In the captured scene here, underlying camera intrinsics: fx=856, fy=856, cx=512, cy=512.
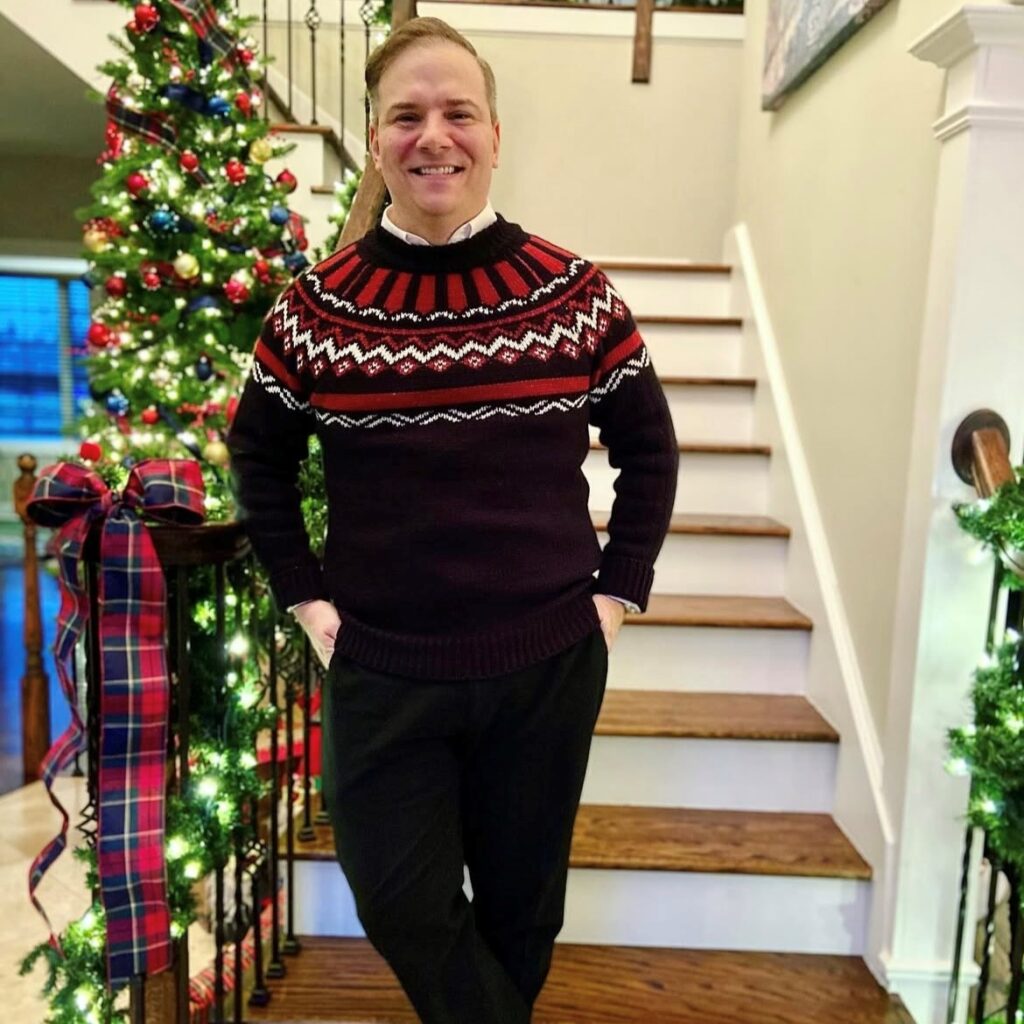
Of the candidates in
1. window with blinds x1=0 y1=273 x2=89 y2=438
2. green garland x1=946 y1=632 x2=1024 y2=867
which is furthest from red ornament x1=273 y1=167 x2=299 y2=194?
window with blinds x1=0 y1=273 x2=89 y2=438

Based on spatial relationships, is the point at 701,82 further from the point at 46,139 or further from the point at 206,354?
the point at 46,139

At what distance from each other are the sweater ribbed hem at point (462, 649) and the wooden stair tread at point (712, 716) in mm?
849

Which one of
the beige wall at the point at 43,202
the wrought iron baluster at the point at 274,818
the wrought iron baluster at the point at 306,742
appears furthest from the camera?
the beige wall at the point at 43,202

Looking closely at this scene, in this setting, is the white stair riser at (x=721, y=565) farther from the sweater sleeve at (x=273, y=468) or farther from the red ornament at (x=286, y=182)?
the red ornament at (x=286, y=182)

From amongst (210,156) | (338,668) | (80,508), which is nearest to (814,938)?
(338,668)

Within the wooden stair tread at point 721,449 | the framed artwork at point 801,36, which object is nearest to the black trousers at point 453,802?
the wooden stair tread at point 721,449

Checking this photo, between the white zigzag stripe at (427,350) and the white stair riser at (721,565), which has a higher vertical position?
the white zigzag stripe at (427,350)

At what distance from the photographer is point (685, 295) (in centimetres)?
309

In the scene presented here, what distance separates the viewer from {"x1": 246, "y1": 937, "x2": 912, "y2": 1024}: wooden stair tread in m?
1.49

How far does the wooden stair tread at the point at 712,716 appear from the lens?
6.00ft

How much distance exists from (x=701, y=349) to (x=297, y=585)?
7.00ft

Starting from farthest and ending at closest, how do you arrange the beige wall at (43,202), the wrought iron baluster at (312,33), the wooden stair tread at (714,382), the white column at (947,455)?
the beige wall at (43,202) < the wrought iron baluster at (312,33) < the wooden stair tread at (714,382) < the white column at (947,455)

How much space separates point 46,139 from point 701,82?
4064mm

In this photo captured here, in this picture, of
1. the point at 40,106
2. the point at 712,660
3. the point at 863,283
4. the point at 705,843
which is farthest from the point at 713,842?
the point at 40,106
